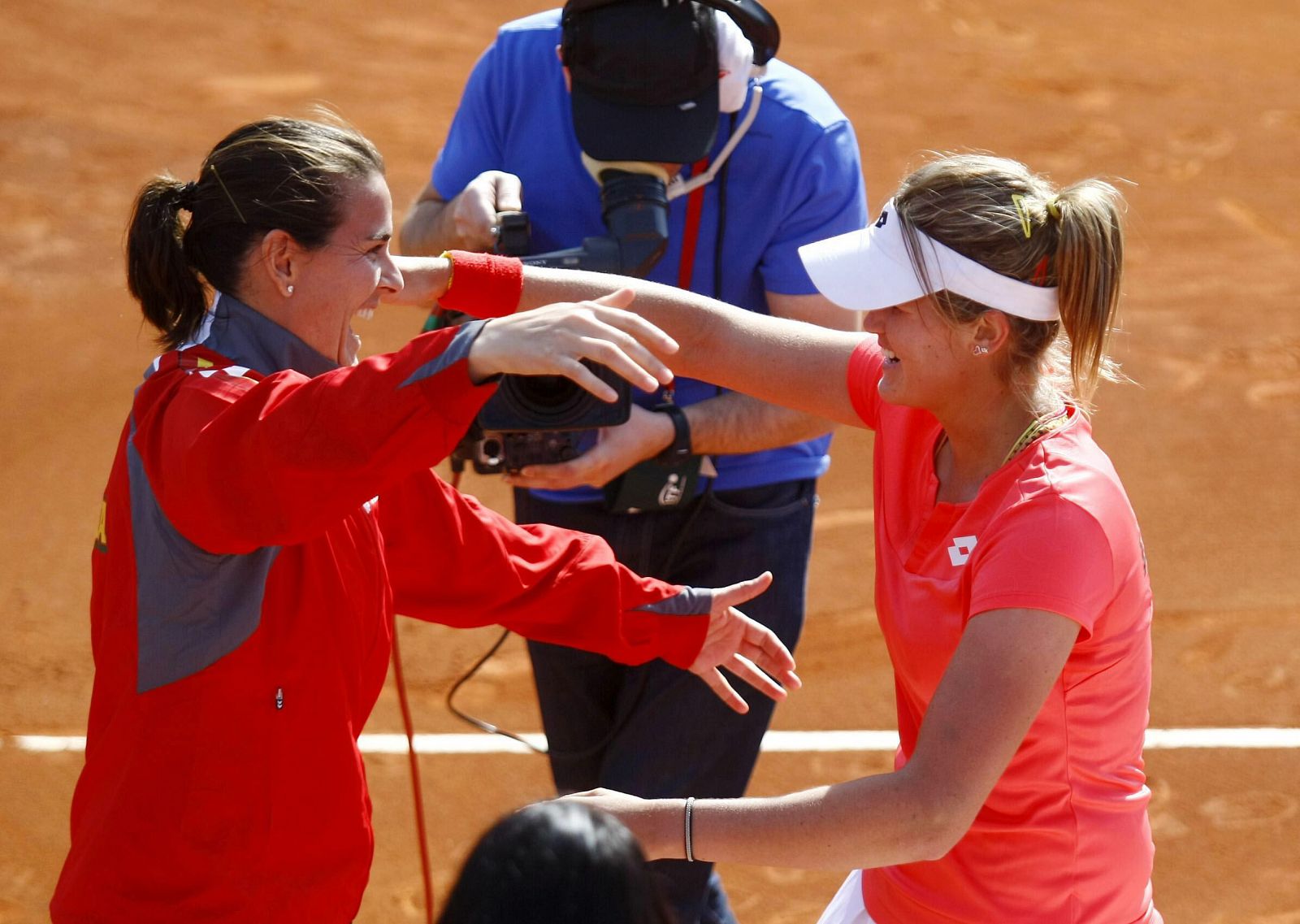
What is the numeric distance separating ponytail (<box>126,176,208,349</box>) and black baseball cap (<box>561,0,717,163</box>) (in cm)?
120

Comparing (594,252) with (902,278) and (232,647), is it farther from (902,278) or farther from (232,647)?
(232,647)

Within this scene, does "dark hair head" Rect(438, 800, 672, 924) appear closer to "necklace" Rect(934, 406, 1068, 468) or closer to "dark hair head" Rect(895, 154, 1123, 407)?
"necklace" Rect(934, 406, 1068, 468)

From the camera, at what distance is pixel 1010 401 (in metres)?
2.78

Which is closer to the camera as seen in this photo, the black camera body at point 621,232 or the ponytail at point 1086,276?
the ponytail at point 1086,276

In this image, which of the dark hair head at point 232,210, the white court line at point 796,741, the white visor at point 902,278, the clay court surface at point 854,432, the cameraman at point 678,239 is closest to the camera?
the dark hair head at point 232,210

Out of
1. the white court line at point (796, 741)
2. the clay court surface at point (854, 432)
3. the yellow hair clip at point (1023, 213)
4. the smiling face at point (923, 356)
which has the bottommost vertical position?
the white court line at point (796, 741)

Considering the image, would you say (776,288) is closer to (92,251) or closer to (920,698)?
(920,698)

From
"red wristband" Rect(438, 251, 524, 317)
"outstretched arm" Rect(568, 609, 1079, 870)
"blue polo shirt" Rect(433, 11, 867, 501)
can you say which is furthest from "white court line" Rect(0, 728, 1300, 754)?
"outstretched arm" Rect(568, 609, 1079, 870)

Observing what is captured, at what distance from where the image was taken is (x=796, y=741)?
560 cm

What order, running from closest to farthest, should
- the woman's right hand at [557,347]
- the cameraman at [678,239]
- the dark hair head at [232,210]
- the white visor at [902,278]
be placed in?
1. the woman's right hand at [557,347]
2. the dark hair head at [232,210]
3. the white visor at [902,278]
4. the cameraman at [678,239]

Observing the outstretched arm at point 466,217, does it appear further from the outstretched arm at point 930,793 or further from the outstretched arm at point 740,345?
the outstretched arm at point 930,793

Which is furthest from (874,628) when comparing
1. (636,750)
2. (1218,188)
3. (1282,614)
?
(1218,188)

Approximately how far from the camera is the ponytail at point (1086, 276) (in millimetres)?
2646

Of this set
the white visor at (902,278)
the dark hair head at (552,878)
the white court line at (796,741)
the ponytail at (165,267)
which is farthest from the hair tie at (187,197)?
the white court line at (796,741)
